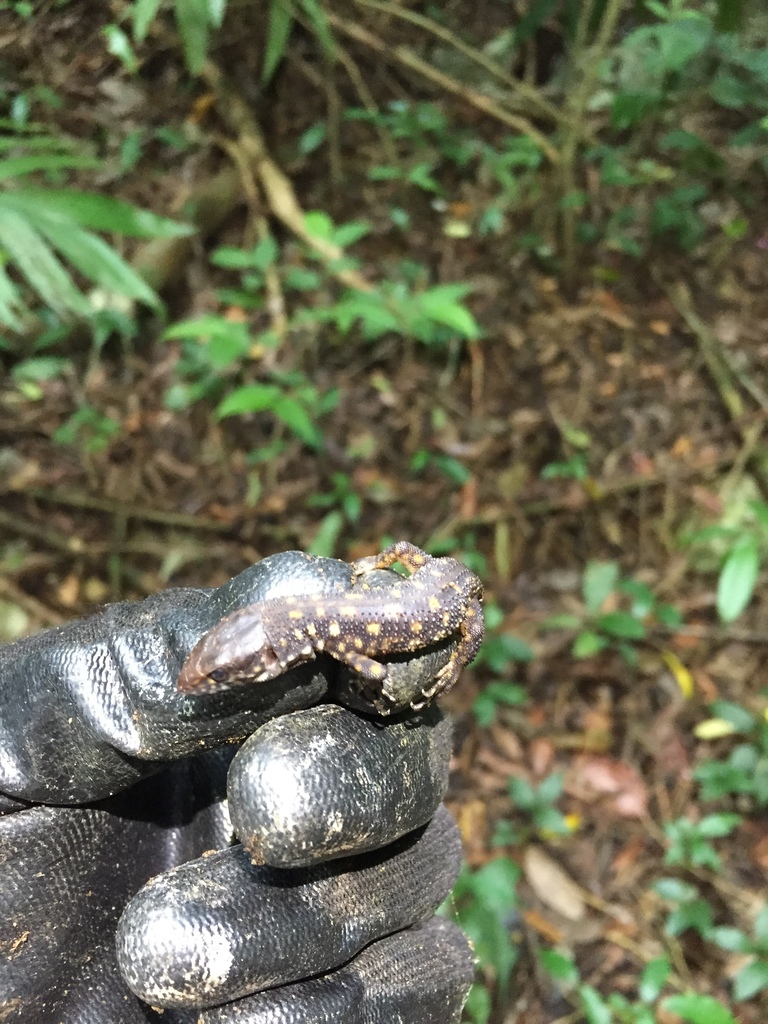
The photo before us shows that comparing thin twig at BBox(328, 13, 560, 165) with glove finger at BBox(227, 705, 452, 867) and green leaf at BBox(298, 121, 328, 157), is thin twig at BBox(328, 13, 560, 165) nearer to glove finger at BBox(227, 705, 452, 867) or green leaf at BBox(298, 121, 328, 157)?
green leaf at BBox(298, 121, 328, 157)

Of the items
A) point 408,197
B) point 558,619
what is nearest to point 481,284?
point 408,197

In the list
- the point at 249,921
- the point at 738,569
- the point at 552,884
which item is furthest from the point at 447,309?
the point at 552,884

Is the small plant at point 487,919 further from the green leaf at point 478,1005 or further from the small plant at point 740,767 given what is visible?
the small plant at point 740,767

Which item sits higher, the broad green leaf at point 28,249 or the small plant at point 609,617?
the broad green leaf at point 28,249

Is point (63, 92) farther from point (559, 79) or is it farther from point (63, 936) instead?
point (63, 936)

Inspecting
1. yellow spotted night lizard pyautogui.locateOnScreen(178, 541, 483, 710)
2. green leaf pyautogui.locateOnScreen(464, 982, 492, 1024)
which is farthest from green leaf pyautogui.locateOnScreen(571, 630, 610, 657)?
yellow spotted night lizard pyautogui.locateOnScreen(178, 541, 483, 710)

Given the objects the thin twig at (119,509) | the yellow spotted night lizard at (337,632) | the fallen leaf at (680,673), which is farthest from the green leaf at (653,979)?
the thin twig at (119,509)
